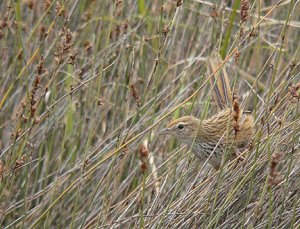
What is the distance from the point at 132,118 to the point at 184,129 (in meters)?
0.64

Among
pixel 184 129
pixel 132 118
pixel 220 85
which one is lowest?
pixel 132 118

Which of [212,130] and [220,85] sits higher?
[220,85]

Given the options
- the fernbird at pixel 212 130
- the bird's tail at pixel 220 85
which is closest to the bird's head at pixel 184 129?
the fernbird at pixel 212 130

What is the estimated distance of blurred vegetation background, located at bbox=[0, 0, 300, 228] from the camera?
3260 mm

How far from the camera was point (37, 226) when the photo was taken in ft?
13.2

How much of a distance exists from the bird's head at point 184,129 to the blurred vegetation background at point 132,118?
0.09 m

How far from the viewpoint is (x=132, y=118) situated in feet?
14.3

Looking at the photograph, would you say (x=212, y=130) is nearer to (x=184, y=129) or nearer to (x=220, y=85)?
(x=184, y=129)

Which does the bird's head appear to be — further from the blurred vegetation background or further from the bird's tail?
the bird's tail

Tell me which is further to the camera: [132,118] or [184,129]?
[132,118]

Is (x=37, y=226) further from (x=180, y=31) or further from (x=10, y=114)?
(x=180, y=31)

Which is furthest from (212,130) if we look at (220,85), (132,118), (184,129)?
(132,118)

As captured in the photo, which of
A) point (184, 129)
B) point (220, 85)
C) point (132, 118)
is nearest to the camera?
point (184, 129)

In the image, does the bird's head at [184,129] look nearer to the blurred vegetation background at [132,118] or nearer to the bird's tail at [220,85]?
the blurred vegetation background at [132,118]
